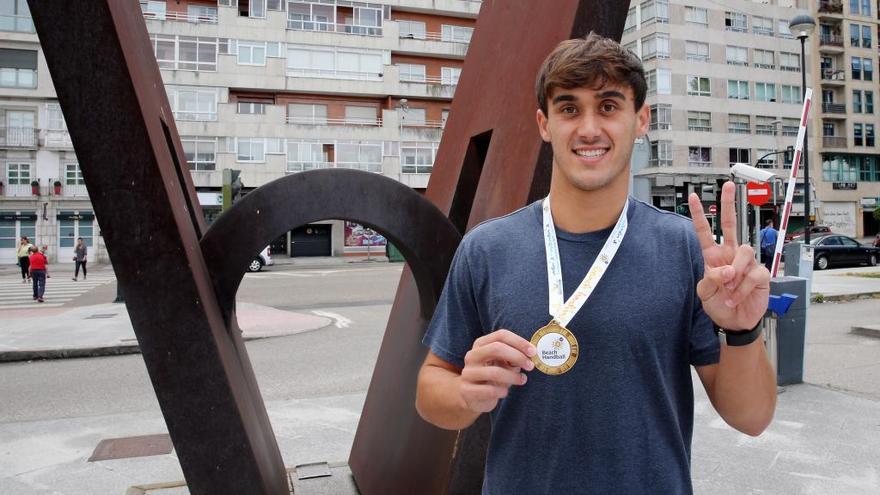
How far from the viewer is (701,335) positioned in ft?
4.60

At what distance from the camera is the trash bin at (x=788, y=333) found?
20.2ft

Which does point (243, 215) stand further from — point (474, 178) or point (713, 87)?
point (713, 87)

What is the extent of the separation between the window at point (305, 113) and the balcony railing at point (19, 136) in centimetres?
1313

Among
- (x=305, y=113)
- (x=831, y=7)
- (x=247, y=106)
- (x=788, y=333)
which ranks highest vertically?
(x=831, y=7)

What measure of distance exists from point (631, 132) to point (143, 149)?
177cm

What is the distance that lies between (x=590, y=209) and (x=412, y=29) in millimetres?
37780

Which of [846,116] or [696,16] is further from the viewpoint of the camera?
[846,116]

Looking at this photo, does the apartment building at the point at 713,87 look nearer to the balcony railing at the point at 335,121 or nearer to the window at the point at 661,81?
the window at the point at 661,81

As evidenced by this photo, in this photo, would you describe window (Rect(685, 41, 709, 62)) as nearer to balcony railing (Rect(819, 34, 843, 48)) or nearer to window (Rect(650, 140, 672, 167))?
window (Rect(650, 140, 672, 167))

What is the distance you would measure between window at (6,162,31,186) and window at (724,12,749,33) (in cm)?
4324

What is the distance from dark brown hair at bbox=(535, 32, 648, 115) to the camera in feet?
4.66

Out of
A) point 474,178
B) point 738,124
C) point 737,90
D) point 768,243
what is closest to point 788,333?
point 474,178

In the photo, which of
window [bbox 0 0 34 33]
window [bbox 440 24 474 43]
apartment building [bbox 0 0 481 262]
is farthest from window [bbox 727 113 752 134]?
window [bbox 0 0 34 33]

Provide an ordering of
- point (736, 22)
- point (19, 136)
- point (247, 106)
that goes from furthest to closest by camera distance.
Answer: point (736, 22), point (247, 106), point (19, 136)
